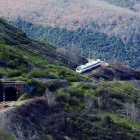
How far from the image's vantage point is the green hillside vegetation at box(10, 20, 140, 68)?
327 ft

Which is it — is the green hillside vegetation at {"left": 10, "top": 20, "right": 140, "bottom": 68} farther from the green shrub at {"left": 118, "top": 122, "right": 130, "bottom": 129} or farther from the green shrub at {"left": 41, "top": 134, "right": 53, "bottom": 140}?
the green shrub at {"left": 41, "top": 134, "right": 53, "bottom": 140}

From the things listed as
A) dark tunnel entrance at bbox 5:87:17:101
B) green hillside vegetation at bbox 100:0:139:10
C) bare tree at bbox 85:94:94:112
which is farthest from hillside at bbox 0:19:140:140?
green hillside vegetation at bbox 100:0:139:10

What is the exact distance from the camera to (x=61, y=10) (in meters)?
141

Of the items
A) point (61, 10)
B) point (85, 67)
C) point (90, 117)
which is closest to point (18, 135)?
point (90, 117)

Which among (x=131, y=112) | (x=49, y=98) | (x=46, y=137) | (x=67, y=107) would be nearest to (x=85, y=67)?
(x=131, y=112)

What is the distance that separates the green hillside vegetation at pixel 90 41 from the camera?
9955cm

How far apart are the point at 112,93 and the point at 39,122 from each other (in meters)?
15.0

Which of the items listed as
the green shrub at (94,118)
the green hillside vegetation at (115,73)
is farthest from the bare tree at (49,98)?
the green hillside vegetation at (115,73)

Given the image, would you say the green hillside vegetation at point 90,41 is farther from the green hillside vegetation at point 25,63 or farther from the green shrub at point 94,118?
the green shrub at point 94,118

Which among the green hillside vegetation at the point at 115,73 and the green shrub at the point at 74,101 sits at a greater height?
the green shrub at the point at 74,101

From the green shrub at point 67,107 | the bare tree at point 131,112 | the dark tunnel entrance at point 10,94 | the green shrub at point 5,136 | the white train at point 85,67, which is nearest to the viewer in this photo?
the green shrub at point 5,136

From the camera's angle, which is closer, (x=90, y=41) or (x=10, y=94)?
(x=10, y=94)

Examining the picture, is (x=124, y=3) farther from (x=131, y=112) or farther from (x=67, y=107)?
(x=67, y=107)

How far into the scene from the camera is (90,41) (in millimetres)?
108875
